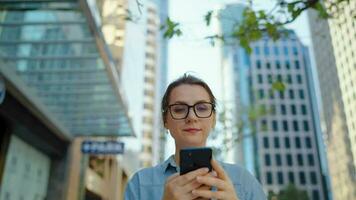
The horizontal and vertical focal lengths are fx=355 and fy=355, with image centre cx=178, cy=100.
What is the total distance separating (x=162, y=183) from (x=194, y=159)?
0.92 ft

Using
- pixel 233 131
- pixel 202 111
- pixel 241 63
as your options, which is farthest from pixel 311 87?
pixel 202 111

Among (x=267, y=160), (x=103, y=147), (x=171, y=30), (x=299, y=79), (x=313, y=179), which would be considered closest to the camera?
(x=171, y=30)

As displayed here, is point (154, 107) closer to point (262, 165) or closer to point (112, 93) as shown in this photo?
point (262, 165)

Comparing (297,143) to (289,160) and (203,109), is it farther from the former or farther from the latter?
(203,109)

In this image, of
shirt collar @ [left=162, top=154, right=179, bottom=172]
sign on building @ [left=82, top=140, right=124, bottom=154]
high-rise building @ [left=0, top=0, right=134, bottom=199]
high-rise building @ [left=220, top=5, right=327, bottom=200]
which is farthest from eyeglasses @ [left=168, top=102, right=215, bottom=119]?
high-rise building @ [left=220, top=5, right=327, bottom=200]

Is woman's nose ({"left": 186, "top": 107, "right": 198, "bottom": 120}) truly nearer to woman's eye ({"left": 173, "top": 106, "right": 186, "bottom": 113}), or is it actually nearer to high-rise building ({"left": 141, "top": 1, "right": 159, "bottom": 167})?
woman's eye ({"left": 173, "top": 106, "right": 186, "bottom": 113})

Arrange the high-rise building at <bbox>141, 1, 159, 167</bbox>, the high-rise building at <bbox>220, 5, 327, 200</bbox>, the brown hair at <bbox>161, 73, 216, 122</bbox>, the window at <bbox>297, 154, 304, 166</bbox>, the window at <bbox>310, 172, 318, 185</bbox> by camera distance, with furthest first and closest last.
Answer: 1. the window at <bbox>297, 154, 304, 166</bbox>
2. the high-rise building at <bbox>220, 5, 327, 200</bbox>
3. the window at <bbox>310, 172, 318, 185</bbox>
4. the high-rise building at <bbox>141, 1, 159, 167</bbox>
5. the brown hair at <bbox>161, 73, 216, 122</bbox>

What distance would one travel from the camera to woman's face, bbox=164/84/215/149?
1486mm

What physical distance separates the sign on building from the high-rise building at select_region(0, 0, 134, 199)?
786 millimetres

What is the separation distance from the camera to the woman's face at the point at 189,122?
4.88 ft

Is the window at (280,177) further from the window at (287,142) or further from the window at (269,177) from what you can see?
the window at (287,142)

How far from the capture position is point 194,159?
1298 millimetres

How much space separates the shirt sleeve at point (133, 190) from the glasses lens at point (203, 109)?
0.39 meters

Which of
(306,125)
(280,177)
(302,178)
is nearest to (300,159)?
(302,178)
